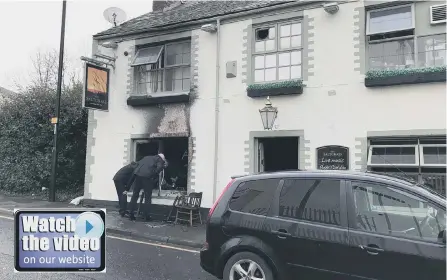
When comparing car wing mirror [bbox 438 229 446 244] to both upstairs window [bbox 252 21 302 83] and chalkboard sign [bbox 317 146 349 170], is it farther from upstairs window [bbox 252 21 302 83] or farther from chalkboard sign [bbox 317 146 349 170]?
upstairs window [bbox 252 21 302 83]

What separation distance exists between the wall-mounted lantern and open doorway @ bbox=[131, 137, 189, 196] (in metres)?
2.75

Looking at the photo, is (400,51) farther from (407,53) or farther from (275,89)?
(275,89)

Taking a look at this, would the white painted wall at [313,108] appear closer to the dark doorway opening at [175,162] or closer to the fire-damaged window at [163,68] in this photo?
the fire-damaged window at [163,68]

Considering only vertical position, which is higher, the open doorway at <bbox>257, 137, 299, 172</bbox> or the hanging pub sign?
the hanging pub sign

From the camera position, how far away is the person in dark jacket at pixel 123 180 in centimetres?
1052

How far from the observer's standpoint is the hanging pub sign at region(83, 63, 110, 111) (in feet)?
36.6

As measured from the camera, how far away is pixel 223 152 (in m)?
10.1

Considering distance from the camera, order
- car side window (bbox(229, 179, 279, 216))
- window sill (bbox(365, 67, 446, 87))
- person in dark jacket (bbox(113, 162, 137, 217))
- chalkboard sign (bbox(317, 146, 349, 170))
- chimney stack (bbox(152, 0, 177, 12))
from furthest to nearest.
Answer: chimney stack (bbox(152, 0, 177, 12)) → person in dark jacket (bbox(113, 162, 137, 217)) → chalkboard sign (bbox(317, 146, 349, 170)) → window sill (bbox(365, 67, 446, 87)) → car side window (bbox(229, 179, 279, 216))

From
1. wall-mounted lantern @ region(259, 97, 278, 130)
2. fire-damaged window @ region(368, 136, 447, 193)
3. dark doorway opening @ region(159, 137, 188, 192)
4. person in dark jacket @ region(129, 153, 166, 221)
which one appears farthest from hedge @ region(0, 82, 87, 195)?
fire-damaged window @ region(368, 136, 447, 193)

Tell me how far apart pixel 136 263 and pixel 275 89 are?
5.45 meters

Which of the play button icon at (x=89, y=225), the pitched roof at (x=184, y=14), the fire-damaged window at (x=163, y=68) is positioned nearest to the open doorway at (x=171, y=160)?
the fire-damaged window at (x=163, y=68)

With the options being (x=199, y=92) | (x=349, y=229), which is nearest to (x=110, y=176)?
(x=199, y=92)

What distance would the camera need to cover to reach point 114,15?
13.3 metres

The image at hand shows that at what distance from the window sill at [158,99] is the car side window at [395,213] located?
24.0 feet
